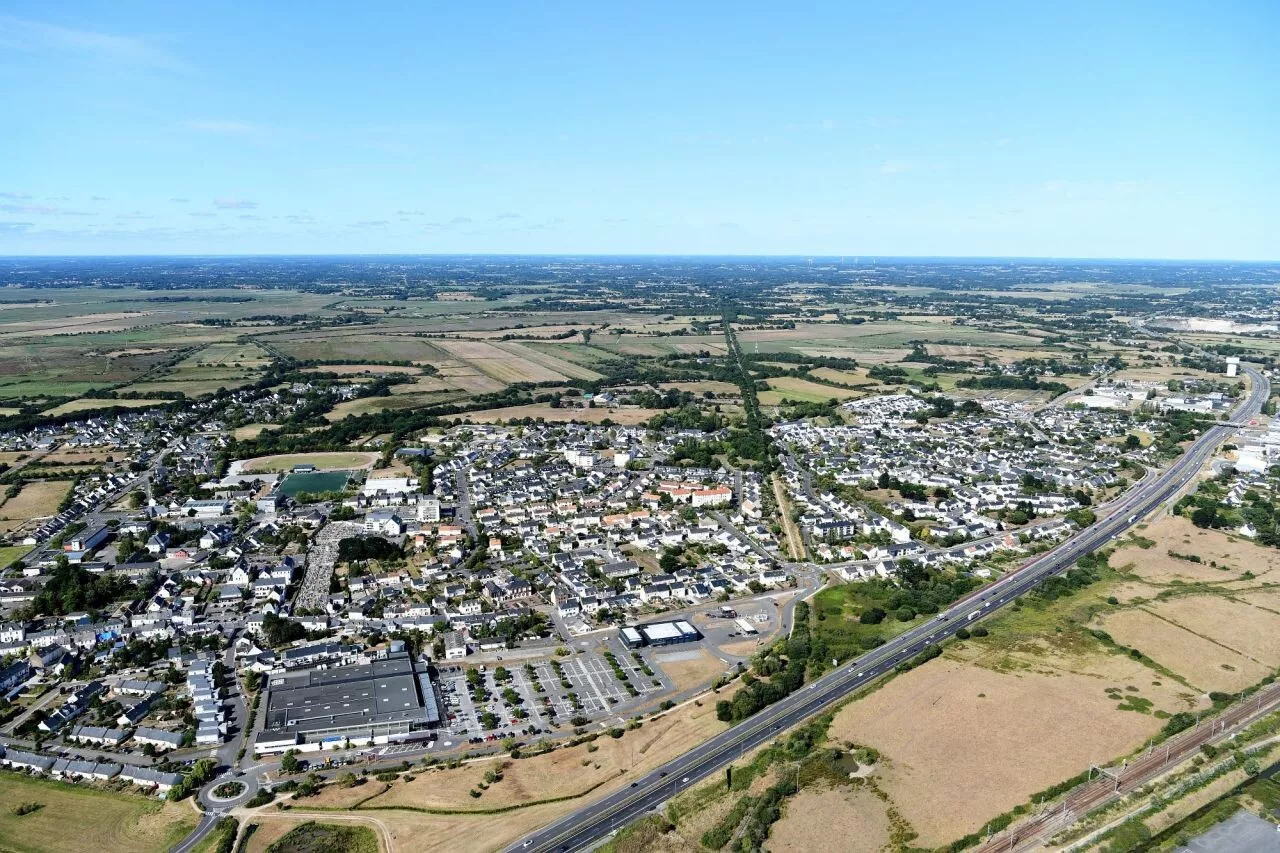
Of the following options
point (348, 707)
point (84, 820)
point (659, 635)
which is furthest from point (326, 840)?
point (659, 635)

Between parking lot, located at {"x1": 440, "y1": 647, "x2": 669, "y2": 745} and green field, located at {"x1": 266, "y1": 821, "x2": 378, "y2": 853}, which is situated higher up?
parking lot, located at {"x1": 440, "y1": 647, "x2": 669, "y2": 745}

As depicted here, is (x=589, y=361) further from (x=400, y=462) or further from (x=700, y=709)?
(x=700, y=709)

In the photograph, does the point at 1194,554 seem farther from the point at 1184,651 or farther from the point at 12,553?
the point at 12,553

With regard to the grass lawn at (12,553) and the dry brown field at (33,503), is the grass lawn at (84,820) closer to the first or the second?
the grass lawn at (12,553)

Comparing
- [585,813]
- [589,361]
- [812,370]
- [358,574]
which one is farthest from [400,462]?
[812,370]

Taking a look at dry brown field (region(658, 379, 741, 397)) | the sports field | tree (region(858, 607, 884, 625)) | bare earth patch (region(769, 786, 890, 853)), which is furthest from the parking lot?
dry brown field (region(658, 379, 741, 397))

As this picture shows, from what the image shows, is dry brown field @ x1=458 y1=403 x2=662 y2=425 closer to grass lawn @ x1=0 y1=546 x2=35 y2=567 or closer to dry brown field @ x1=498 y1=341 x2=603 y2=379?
dry brown field @ x1=498 y1=341 x2=603 y2=379
